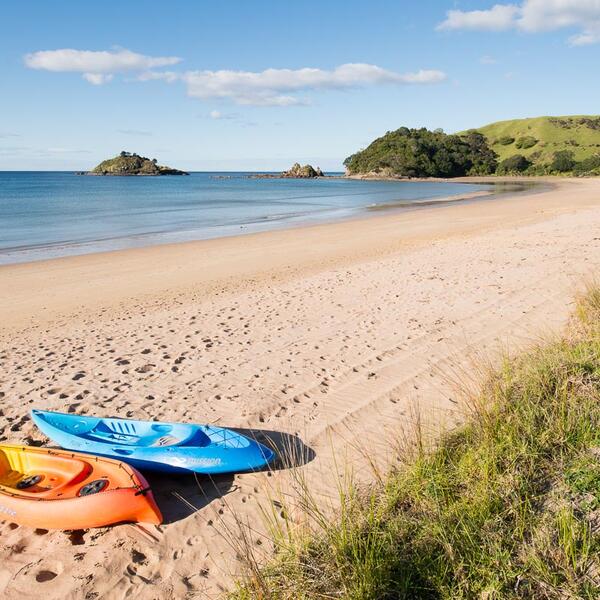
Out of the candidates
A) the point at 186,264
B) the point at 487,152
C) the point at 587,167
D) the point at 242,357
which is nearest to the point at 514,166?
the point at 587,167

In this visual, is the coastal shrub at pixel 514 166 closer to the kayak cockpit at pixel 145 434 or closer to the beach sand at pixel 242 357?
the beach sand at pixel 242 357

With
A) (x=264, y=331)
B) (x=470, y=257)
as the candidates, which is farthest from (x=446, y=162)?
(x=264, y=331)

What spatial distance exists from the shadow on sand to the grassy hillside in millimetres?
106784

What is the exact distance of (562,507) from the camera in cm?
312

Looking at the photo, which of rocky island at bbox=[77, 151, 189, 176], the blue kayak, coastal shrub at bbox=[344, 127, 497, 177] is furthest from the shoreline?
rocky island at bbox=[77, 151, 189, 176]

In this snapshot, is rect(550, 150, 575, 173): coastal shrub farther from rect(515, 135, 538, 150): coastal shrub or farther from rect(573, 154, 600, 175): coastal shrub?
rect(515, 135, 538, 150): coastal shrub

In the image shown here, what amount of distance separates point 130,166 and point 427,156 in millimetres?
83520

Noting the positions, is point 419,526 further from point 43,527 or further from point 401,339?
point 401,339

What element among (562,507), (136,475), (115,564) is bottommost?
(115,564)

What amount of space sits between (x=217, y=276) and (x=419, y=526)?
1088 centimetres

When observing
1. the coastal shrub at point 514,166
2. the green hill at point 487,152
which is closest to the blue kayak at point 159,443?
the green hill at point 487,152

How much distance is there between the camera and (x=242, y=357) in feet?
24.5

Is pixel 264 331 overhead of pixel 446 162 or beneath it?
beneath

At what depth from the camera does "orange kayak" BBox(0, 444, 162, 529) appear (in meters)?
3.99
